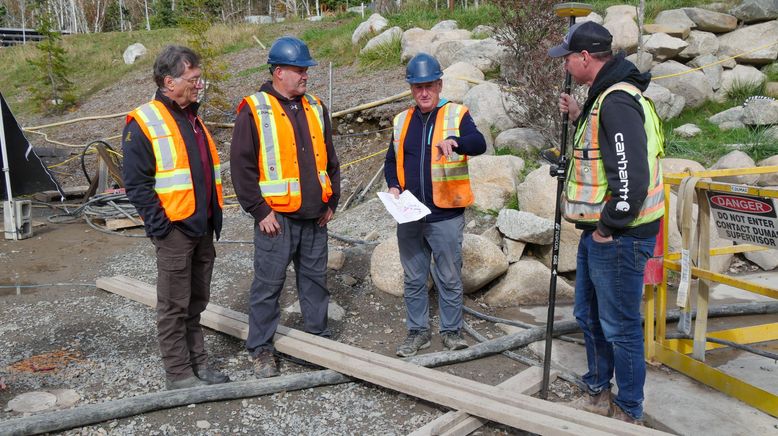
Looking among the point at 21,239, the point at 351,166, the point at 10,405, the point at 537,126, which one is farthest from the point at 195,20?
the point at 10,405

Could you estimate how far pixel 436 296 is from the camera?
18.5 feet

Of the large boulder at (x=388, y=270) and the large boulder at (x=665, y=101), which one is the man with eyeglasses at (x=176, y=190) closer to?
the large boulder at (x=388, y=270)

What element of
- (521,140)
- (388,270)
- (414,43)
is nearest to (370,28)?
(414,43)

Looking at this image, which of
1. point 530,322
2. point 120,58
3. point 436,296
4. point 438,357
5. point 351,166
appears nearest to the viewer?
point 438,357

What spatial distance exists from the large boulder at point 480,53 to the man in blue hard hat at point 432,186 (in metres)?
6.88

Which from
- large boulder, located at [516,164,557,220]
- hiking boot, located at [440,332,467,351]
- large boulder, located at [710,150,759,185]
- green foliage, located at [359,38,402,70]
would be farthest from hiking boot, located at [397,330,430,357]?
green foliage, located at [359,38,402,70]

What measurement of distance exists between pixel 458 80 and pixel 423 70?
242 inches

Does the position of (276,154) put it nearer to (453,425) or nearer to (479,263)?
(453,425)

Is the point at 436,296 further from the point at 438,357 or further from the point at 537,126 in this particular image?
the point at 537,126

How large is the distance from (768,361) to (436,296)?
2.52m

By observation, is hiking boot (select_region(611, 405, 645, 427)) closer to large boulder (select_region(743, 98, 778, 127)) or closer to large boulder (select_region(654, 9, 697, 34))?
large boulder (select_region(743, 98, 778, 127))

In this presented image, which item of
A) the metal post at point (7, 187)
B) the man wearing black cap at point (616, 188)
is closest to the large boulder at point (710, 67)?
the man wearing black cap at point (616, 188)

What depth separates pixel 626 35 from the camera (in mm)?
10781

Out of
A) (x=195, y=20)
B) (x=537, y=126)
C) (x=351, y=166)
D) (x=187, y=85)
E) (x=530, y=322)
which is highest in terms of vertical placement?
(x=195, y=20)
